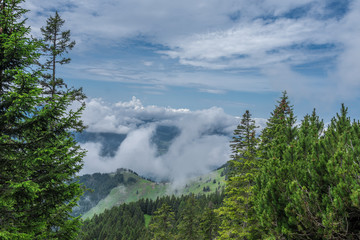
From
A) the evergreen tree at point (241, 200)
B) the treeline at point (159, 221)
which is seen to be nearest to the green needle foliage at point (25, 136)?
the evergreen tree at point (241, 200)

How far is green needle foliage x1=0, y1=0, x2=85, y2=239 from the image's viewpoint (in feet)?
23.9

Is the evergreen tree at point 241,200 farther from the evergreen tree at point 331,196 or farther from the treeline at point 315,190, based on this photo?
the evergreen tree at point 331,196

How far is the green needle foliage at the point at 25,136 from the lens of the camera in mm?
7273

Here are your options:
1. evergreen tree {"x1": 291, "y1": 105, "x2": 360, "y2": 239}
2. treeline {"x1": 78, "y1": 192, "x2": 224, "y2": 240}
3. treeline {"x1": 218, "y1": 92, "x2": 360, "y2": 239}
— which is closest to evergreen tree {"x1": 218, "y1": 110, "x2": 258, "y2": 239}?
treeline {"x1": 218, "y1": 92, "x2": 360, "y2": 239}

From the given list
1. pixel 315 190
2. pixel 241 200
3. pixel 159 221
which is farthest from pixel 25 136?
pixel 159 221

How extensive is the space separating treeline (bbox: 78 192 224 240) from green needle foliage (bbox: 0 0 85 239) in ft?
110

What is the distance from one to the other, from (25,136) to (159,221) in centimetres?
3773

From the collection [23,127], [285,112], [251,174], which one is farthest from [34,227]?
[285,112]

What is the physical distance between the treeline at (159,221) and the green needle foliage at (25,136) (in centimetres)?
3354

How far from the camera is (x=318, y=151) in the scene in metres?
11.1

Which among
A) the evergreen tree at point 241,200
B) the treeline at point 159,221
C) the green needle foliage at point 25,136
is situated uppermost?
the green needle foliage at point 25,136

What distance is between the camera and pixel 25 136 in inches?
321

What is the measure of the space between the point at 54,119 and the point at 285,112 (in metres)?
31.4

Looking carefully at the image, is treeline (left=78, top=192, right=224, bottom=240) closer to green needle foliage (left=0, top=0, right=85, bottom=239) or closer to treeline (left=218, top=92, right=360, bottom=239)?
treeline (left=218, top=92, right=360, bottom=239)
